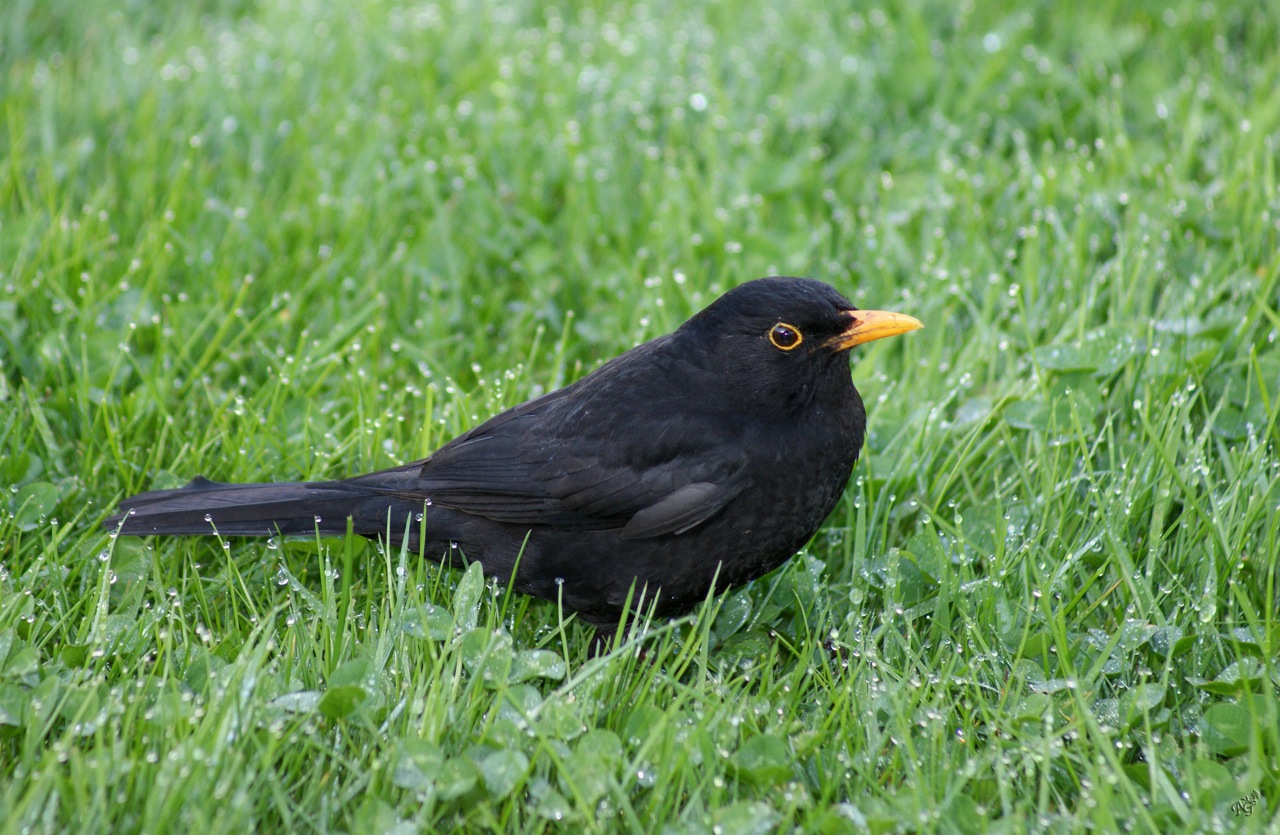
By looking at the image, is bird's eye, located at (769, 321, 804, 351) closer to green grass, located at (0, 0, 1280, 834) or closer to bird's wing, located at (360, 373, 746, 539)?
bird's wing, located at (360, 373, 746, 539)

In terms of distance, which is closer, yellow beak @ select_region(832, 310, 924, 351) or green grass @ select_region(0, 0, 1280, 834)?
green grass @ select_region(0, 0, 1280, 834)

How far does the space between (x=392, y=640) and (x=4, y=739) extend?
0.87 meters

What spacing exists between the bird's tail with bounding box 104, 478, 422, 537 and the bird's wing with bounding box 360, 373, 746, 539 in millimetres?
76

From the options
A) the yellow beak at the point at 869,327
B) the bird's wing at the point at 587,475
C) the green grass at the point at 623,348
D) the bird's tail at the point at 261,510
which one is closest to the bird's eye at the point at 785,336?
the yellow beak at the point at 869,327

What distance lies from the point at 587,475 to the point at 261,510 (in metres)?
0.93

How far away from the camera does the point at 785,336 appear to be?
126 inches

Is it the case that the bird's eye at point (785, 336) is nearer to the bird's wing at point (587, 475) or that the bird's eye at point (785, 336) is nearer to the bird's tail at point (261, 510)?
the bird's wing at point (587, 475)

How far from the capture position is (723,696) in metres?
2.85

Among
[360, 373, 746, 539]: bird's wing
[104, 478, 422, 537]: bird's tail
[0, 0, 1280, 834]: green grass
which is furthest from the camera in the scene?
[104, 478, 422, 537]: bird's tail

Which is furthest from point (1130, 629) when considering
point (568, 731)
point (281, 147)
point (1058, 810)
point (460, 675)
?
point (281, 147)

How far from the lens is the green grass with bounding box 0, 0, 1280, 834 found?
253 cm

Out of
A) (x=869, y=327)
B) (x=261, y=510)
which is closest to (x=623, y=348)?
(x=869, y=327)

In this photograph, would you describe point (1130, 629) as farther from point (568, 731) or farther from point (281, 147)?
point (281, 147)

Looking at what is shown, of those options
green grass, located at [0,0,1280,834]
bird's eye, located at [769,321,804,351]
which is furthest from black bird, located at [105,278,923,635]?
green grass, located at [0,0,1280,834]
